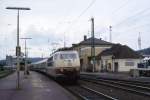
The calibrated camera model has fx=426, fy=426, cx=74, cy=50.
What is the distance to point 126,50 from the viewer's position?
3809 inches

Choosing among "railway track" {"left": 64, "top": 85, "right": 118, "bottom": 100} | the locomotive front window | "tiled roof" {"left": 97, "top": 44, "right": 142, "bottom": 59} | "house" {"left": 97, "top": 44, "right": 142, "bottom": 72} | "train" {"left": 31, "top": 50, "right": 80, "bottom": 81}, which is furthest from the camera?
"tiled roof" {"left": 97, "top": 44, "right": 142, "bottom": 59}

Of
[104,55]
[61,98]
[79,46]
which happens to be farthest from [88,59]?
[61,98]

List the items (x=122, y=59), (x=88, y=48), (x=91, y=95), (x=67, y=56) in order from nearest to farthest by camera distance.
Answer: (x=91, y=95) → (x=67, y=56) → (x=122, y=59) → (x=88, y=48)

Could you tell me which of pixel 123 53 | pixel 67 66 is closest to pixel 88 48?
pixel 123 53

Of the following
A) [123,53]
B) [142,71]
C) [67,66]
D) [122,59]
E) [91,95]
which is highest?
[123,53]

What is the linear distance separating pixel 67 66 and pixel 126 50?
199 ft

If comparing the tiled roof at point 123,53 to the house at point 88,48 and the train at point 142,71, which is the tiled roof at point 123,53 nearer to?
the house at point 88,48

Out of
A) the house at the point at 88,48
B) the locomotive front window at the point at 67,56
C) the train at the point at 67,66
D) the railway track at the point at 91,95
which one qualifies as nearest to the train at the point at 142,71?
the locomotive front window at the point at 67,56

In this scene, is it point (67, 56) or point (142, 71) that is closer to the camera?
point (67, 56)

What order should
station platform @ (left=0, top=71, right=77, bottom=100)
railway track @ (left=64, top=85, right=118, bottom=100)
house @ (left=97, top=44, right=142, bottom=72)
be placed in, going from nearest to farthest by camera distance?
railway track @ (left=64, top=85, right=118, bottom=100) < station platform @ (left=0, top=71, right=77, bottom=100) < house @ (left=97, top=44, right=142, bottom=72)

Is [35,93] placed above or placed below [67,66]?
below

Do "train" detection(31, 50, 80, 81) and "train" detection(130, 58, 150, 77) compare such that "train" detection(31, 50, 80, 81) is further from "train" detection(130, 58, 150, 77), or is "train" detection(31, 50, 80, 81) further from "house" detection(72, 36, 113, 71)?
"house" detection(72, 36, 113, 71)

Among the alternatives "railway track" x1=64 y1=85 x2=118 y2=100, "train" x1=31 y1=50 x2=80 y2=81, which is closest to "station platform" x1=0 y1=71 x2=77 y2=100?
"railway track" x1=64 y1=85 x2=118 y2=100

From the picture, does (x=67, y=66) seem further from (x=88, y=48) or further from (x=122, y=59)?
(x=88, y=48)
